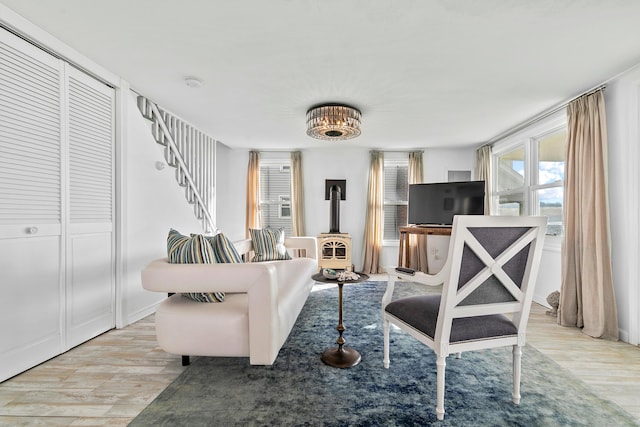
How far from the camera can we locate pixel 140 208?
2.90 metres

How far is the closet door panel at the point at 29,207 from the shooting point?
1797 millimetres

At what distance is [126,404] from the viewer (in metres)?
1.55

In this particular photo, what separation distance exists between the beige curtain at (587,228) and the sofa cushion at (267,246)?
2950 mm

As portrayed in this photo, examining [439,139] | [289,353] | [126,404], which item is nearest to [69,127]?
[126,404]

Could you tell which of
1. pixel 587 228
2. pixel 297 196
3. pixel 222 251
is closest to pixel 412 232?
pixel 587 228

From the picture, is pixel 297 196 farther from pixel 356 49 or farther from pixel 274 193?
pixel 356 49

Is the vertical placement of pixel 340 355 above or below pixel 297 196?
below

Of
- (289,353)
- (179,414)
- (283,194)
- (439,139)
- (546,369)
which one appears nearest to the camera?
(179,414)

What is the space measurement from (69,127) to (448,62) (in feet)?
9.83

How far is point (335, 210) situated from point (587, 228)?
10.8 ft

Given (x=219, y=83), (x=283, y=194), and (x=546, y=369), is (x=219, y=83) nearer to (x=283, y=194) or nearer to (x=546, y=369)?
(x=283, y=194)

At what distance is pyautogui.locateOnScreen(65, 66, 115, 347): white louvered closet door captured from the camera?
7.32 feet

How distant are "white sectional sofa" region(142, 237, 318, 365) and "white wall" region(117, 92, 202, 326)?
1.23 m

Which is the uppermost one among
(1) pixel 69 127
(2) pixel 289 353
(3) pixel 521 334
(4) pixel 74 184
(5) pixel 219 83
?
(5) pixel 219 83
